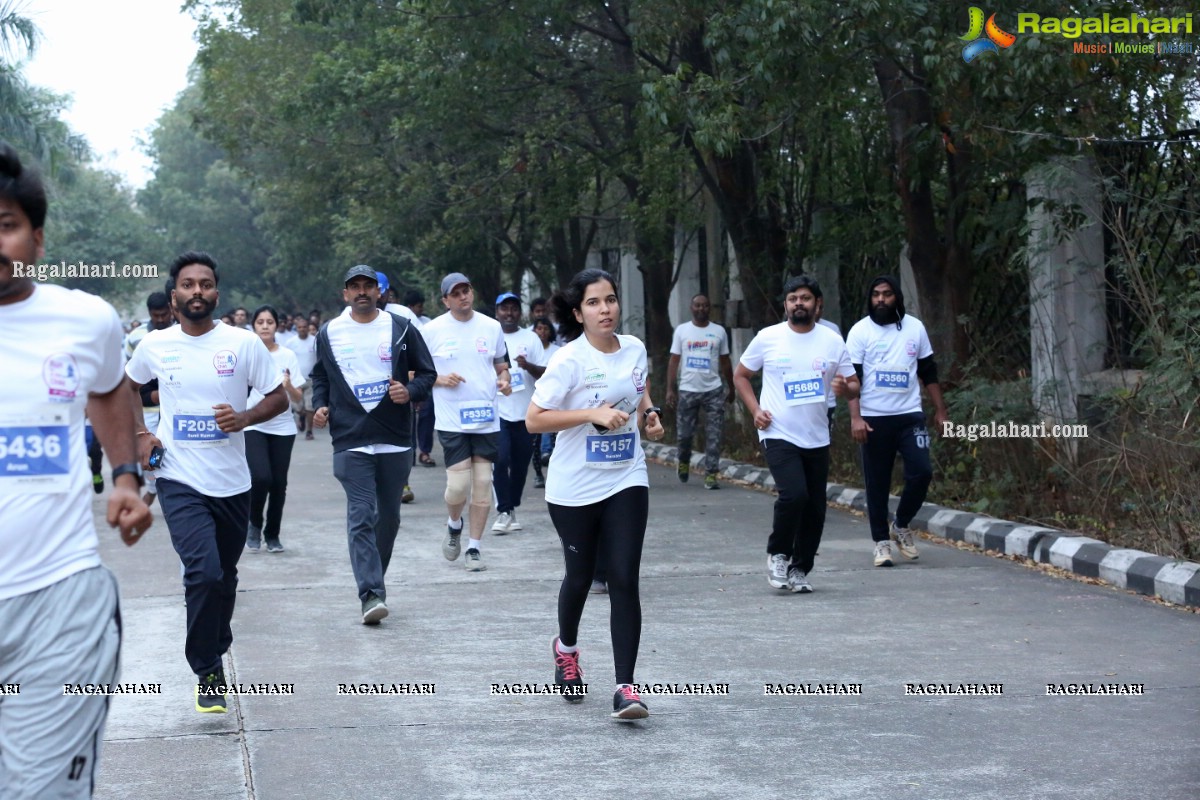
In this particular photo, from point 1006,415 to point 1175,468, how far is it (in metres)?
Answer: 2.82

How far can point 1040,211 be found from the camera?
13742 millimetres

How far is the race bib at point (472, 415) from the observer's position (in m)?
10.9

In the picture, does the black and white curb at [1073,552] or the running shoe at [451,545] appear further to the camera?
the running shoe at [451,545]

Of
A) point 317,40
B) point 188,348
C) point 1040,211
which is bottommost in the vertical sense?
point 188,348

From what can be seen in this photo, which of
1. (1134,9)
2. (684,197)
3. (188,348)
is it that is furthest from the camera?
(684,197)

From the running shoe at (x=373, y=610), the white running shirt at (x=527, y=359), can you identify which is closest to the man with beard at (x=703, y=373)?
the white running shirt at (x=527, y=359)

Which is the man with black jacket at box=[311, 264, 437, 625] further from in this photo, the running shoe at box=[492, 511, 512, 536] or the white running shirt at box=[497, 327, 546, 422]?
the white running shirt at box=[497, 327, 546, 422]

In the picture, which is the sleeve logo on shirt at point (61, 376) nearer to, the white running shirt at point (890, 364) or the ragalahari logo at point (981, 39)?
the white running shirt at point (890, 364)

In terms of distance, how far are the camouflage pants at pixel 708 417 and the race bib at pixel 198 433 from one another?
9.75 metres

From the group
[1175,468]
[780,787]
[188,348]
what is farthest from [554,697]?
[1175,468]

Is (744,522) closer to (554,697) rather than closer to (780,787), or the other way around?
(554,697)

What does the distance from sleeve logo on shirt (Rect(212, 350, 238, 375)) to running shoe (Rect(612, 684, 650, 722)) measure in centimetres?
220

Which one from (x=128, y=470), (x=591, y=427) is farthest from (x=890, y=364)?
(x=128, y=470)

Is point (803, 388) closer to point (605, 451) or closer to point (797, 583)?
point (797, 583)
